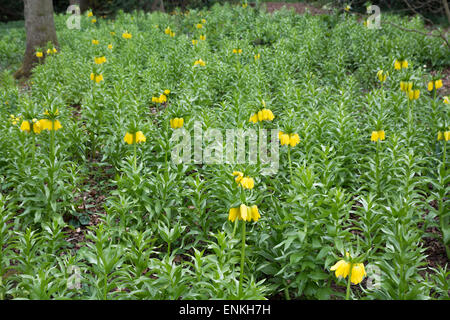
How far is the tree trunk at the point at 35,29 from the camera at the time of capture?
957cm

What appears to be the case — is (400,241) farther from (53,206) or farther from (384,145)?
(53,206)

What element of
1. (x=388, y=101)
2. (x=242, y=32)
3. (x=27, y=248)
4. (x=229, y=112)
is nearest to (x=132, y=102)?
(x=229, y=112)

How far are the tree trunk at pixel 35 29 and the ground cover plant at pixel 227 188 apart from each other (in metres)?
1.12

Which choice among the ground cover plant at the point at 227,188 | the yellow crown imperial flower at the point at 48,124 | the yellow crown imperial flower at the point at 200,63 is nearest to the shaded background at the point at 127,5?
the ground cover plant at the point at 227,188

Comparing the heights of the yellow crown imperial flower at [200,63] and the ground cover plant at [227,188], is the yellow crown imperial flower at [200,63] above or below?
above

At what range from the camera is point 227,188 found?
392 centimetres

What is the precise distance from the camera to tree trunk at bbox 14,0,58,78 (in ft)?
31.4

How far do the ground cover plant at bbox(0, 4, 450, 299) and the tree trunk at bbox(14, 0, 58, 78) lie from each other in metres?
1.12

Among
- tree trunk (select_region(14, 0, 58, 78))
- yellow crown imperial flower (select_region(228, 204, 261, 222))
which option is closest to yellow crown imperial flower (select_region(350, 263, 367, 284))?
yellow crown imperial flower (select_region(228, 204, 261, 222))

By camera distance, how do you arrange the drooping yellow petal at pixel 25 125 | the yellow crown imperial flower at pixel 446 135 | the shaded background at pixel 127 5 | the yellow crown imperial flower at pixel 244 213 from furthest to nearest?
the shaded background at pixel 127 5
the drooping yellow petal at pixel 25 125
the yellow crown imperial flower at pixel 446 135
the yellow crown imperial flower at pixel 244 213

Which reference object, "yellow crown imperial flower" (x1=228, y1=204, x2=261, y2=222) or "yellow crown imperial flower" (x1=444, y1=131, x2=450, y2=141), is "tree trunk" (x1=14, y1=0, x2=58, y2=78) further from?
"yellow crown imperial flower" (x1=444, y1=131, x2=450, y2=141)

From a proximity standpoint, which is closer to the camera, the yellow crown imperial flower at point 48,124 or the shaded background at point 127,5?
the yellow crown imperial flower at point 48,124
